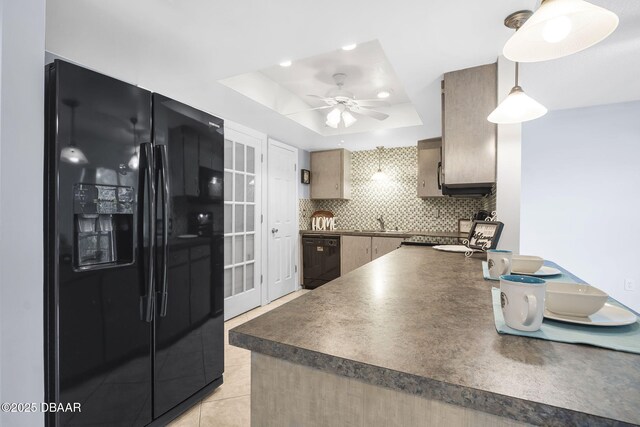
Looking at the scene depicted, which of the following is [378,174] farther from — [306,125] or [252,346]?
[252,346]

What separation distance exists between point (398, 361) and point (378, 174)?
4257 mm

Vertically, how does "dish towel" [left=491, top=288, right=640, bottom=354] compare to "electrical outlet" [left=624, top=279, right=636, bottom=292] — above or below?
above

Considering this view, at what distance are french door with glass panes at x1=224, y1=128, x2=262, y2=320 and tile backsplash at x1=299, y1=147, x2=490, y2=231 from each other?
1.20 metres

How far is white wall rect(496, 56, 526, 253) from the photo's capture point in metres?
2.00

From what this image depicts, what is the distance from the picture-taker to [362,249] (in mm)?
4254

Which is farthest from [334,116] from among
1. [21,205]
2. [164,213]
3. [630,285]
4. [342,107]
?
[630,285]

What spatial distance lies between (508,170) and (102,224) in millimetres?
2406

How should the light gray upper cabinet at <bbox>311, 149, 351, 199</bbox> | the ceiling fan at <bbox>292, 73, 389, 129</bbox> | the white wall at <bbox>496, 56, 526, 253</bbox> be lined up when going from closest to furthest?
the white wall at <bbox>496, 56, 526, 253</bbox> < the ceiling fan at <bbox>292, 73, 389, 129</bbox> < the light gray upper cabinet at <bbox>311, 149, 351, 199</bbox>

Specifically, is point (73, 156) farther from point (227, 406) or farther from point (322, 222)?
point (322, 222)

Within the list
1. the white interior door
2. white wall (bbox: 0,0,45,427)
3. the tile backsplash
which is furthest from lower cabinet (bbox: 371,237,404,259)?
white wall (bbox: 0,0,45,427)

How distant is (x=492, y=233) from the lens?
1.86m

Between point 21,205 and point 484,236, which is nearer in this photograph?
point 21,205

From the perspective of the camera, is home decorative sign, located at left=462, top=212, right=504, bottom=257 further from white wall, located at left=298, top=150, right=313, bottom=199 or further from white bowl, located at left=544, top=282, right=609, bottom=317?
white wall, located at left=298, top=150, right=313, bottom=199

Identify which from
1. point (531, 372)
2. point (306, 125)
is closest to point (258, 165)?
point (306, 125)
